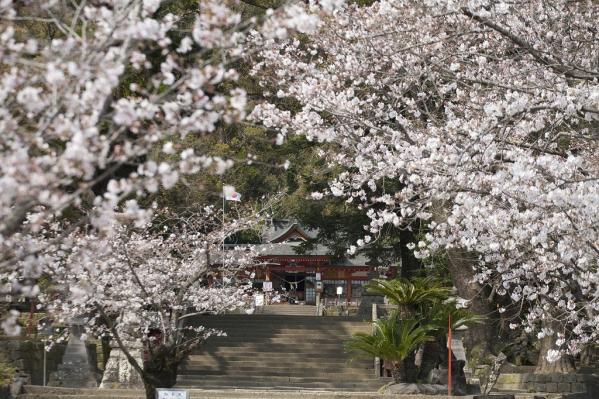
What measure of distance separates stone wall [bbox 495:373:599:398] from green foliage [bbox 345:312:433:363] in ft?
10.6

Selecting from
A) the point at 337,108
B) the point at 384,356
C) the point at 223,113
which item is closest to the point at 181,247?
the point at 384,356

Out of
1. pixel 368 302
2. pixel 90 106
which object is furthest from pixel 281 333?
pixel 90 106

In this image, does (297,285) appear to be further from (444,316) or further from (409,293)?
(444,316)

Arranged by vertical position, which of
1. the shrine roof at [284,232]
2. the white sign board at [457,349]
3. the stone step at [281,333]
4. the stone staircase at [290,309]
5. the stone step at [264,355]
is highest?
the shrine roof at [284,232]

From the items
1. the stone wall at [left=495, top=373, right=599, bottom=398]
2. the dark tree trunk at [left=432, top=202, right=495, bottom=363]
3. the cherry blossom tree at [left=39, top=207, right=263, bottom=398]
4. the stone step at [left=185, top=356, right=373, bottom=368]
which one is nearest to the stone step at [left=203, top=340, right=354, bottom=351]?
the stone step at [left=185, top=356, right=373, bottom=368]

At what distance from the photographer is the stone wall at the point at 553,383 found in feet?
59.2

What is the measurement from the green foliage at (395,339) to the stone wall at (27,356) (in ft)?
22.6

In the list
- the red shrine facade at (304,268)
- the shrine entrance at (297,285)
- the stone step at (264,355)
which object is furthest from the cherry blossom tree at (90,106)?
the shrine entrance at (297,285)

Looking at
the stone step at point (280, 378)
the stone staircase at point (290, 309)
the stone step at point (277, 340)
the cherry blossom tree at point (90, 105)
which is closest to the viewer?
the cherry blossom tree at point (90, 105)

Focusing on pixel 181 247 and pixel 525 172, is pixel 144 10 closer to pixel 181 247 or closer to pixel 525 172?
pixel 525 172

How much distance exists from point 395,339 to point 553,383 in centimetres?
434

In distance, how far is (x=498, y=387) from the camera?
61.1ft

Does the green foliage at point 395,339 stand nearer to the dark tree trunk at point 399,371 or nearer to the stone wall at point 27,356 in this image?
the dark tree trunk at point 399,371

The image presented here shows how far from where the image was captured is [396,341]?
1597 centimetres
